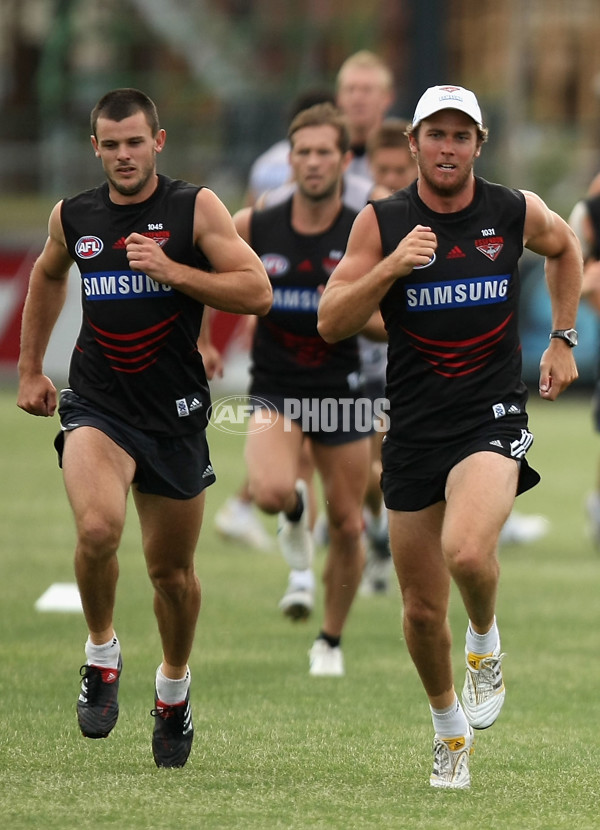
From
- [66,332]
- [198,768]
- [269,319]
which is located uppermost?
[269,319]

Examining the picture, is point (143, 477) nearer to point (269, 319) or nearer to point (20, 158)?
point (269, 319)

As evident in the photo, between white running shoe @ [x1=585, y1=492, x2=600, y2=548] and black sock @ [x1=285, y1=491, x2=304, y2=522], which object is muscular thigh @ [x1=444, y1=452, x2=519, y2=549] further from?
white running shoe @ [x1=585, y1=492, x2=600, y2=548]

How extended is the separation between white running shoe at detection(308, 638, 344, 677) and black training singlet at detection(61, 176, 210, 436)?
2358 millimetres

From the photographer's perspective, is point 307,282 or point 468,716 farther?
point 307,282

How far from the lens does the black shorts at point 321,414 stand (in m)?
9.21

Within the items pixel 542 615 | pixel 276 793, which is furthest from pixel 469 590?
pixel 542 615

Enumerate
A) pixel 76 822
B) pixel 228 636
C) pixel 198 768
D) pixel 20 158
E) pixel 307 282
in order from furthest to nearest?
pixel 20 158 → pixel 228 636 → pixel 307 282 → pixel 198 768 → pixel 76 822

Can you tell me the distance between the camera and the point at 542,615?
10555mm

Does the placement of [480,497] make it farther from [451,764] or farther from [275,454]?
[275,454]

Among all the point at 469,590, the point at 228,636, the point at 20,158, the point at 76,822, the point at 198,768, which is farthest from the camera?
the point at 20,158

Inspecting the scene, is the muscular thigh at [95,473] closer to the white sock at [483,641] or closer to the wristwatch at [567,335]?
the white sock at [483,641]

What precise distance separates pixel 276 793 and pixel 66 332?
1669 cm

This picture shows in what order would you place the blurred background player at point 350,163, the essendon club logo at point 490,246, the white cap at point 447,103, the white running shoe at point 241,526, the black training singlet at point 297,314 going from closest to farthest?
the white cap at point 447,103
the essendon club logo at point 490,246
the black training singlet at point 297,314
the blurred background player at point 350,163
the white running shoe at point 241,526

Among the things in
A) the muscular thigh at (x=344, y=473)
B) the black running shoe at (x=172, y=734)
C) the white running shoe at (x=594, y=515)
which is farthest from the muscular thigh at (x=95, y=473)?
the white running shoe at (x=594, y=515)
